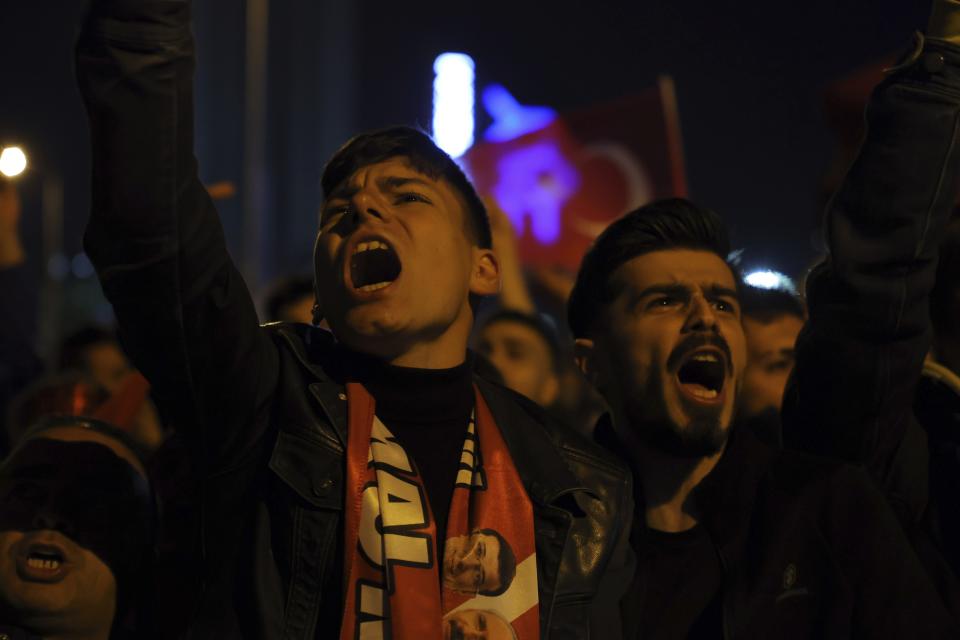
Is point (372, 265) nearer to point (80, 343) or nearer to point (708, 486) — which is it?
point (708, 486)

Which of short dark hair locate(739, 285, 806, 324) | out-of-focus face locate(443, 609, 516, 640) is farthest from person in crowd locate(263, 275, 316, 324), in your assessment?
out-of-focus face locate(443, 609, 516, 640)

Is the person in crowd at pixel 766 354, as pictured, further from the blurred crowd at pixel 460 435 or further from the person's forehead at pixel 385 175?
the person's forehead at pixel 385 175

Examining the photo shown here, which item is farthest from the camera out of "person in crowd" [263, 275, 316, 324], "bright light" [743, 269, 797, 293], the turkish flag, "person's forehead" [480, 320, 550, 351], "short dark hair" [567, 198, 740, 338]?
the turkish flag

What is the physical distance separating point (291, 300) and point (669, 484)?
204cm

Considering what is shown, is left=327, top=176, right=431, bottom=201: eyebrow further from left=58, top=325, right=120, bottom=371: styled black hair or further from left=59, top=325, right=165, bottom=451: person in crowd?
left=58, top=325, right=120, bottom=371: styled black hair

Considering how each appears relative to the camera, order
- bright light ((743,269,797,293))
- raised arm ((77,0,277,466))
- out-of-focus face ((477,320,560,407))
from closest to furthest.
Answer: raised arm ((77,0,277,466))
bright light ((743,269,797,293))
out-of-focus face ((477,320,560,407))

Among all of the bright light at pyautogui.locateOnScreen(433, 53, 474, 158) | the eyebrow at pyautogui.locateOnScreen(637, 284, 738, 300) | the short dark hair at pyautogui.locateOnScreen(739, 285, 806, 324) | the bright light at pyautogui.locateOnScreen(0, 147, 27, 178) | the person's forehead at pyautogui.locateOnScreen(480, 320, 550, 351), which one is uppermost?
the bright light at pyautogui.locateOnScreen(433, 53, 474, 158)

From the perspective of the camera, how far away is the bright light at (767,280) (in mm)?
4297

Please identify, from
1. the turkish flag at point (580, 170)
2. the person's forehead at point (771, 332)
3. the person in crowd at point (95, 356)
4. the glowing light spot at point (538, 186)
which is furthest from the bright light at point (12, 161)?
the glowing light spot at point (538, 186)

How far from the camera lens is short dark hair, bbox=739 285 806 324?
14.0 ft

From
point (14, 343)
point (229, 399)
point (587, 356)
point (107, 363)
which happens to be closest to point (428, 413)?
point (229, 399)

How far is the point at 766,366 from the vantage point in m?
4.15

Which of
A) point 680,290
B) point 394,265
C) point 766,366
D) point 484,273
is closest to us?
point 394,265

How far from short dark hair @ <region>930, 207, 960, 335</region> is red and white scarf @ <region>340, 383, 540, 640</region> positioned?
1.33 meters
